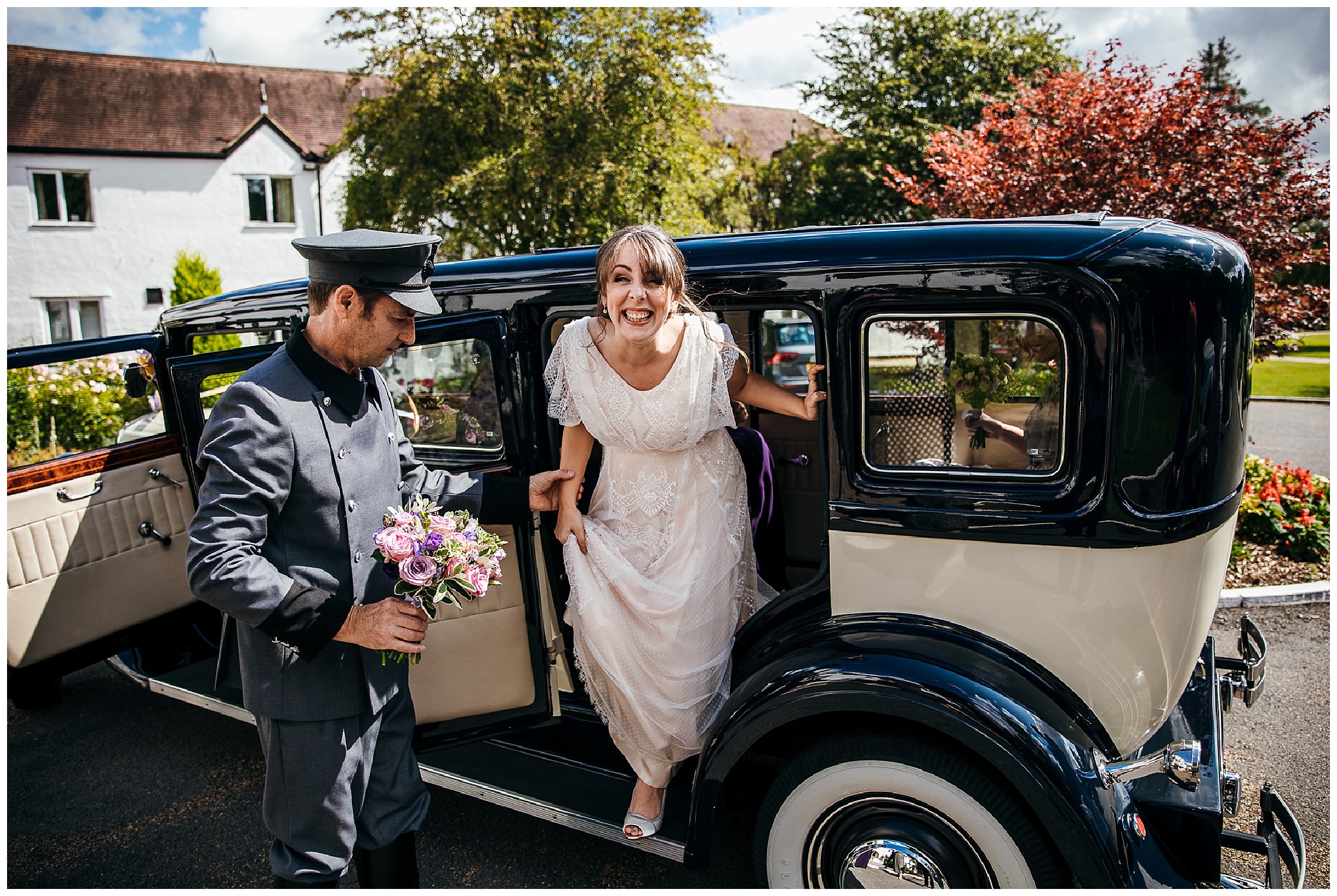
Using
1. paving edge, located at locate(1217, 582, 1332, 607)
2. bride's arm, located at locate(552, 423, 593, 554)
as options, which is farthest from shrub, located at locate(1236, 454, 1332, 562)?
bride's arm, located at locate(552, 423, 593, 554)

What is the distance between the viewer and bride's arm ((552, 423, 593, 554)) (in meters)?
2.75

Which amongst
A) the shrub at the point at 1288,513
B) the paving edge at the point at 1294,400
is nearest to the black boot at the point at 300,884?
the shrub at the point at 1288,513

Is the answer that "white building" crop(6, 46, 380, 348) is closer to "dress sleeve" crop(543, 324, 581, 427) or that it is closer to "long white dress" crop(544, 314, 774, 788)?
"dress sleeve" crop(543, 324, 581, 427)

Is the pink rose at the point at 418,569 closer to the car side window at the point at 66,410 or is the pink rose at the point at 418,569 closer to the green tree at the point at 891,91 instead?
the car side window at the point at 66,410

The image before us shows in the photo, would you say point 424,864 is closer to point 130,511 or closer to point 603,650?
point 603,650

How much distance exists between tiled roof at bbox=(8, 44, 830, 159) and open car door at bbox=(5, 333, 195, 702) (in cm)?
1714

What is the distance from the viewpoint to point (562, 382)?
2709mm

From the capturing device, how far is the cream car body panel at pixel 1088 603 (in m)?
2.10

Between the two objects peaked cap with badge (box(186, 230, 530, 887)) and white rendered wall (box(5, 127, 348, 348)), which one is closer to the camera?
peaked cap with badge (box(186, 230, 530, 887))

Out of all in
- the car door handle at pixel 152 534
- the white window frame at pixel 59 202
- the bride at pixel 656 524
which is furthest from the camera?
the white window frame at pixel 59 202

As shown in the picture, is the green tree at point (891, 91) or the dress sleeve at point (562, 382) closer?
the dress sleeve at point (562, 382)

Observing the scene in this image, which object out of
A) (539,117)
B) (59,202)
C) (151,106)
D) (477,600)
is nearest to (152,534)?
(477,600)

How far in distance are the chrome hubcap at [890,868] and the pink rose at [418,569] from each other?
1.42 meters

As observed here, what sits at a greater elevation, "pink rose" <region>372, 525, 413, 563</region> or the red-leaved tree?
the red-leaved tree
